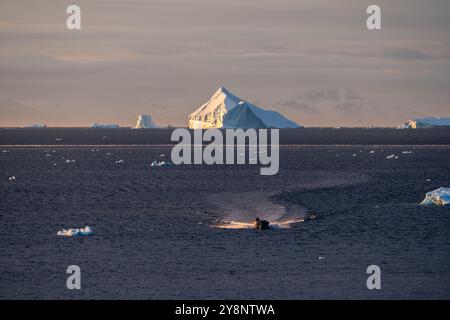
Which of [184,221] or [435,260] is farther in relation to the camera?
[184,221]

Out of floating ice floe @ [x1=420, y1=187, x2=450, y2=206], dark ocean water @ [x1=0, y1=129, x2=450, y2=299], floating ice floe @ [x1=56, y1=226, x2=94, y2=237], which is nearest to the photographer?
dark ocean water @ [x1=0, y1=129, x2=450, y2=299]

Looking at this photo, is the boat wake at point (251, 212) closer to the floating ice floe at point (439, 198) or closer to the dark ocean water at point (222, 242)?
the dark ocean water at point (222, 242)

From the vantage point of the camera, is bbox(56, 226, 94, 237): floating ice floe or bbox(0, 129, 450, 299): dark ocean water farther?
bbox(56, 226, 94, 237): floating ice floe

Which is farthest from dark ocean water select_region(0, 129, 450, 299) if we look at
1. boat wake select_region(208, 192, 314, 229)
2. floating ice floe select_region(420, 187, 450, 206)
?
floating ice floe select_region(420, 187, 450, 206)

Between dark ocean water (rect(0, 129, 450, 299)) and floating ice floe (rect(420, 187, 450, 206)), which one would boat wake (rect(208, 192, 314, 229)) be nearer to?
dark ocean water (rect(0, 129, 450, 299))

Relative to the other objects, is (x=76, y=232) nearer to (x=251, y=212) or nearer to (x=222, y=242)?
(x=222, y=242)

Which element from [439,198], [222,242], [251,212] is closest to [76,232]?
[222,242]

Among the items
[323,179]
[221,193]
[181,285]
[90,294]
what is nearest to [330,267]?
[181,285]
